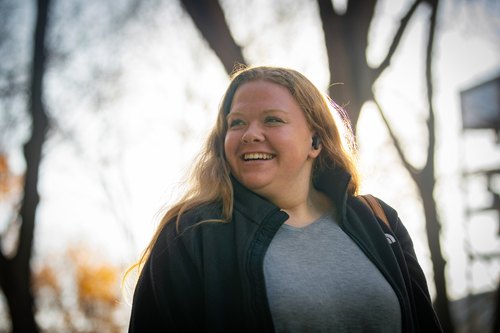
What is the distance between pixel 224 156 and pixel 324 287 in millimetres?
760

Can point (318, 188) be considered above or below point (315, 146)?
below

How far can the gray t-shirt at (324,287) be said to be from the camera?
1532 millimetres

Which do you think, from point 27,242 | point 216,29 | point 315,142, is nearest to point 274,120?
point 315,142

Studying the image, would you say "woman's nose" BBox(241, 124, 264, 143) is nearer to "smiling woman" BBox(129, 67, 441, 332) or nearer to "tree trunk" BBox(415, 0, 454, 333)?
"smiling woman" BBox(129, 67, 441, 332)

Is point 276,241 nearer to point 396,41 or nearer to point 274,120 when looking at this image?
point 274,120

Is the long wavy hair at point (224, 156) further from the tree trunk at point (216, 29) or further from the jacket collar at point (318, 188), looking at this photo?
the tree trunk at point (216, 29)

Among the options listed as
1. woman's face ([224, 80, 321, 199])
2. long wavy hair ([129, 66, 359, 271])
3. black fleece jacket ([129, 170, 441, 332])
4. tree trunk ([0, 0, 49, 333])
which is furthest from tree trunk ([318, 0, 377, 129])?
tree trunk ([0, 0, 49, 333])

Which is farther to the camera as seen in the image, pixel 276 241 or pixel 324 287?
pixel 276 241

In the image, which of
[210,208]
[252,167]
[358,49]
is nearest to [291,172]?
[252,167]

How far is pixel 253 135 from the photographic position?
1784mm

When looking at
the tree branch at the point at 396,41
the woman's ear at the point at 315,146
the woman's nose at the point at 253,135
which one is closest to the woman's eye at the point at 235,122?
the woman's nose at the point at 253,135

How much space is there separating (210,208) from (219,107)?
1.93ft

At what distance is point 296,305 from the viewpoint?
1534mm

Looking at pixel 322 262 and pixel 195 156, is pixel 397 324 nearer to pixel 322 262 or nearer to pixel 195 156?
pixel 322 262
